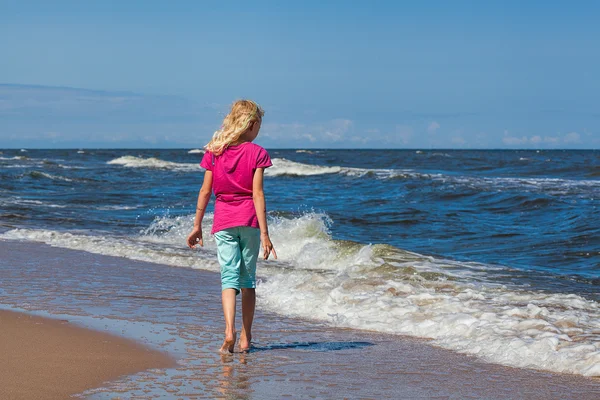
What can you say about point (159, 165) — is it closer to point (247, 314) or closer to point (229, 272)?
point (247, 314)

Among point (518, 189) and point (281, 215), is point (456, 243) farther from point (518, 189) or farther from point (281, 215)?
point (518, 189)

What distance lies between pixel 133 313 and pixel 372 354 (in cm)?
223

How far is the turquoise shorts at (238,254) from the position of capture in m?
5.25

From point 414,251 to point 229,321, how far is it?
723 centimetres

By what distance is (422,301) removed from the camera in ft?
23.7

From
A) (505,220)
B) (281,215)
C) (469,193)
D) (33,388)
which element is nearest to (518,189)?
(469,193)

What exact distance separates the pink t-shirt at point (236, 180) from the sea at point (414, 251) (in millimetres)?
1848

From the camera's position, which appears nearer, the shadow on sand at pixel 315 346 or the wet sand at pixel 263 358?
the wet sand at pixel 263 358

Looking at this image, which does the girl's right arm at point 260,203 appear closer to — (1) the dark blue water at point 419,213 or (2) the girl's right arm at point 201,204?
(2) the girl's right arm at point 201,204

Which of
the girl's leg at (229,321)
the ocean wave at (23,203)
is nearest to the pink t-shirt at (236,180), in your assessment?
the girl's leg at (229,321)

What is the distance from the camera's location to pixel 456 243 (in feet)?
42.8

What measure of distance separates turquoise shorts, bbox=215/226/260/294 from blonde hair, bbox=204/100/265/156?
21.8 inches

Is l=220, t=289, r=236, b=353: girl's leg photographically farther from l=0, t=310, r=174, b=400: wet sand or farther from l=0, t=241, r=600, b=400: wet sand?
l=0, t=310, r=174, b=400: wet sand

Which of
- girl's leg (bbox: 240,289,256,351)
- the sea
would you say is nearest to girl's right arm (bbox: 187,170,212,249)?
girl's leg (bbox: 240,289,256,351)
